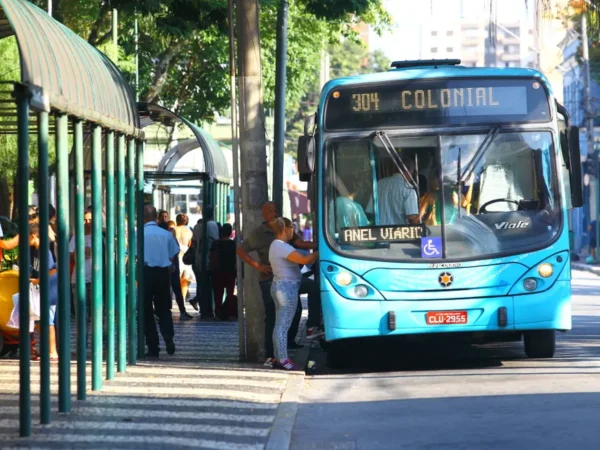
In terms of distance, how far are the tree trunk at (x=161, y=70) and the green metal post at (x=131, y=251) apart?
749 inches

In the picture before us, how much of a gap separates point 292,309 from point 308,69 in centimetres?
2545

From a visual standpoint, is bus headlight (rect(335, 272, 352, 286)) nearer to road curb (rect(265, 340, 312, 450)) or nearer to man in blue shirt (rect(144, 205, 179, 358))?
road curb (rect(265, 340, 312, 450))

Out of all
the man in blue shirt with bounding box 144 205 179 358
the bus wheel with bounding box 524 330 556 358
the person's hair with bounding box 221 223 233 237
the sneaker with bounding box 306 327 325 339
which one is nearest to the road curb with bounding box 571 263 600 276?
the person's hair with bounding box 221 223 233 237

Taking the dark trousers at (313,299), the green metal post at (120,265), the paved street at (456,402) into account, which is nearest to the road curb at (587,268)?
the dark trousers at (313,299)

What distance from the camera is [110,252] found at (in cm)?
1287

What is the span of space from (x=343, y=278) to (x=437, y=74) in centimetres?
232

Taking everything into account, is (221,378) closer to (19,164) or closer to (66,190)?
(66,190)

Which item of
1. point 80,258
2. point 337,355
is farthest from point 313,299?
point 80,258

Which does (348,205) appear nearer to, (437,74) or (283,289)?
(283,289)

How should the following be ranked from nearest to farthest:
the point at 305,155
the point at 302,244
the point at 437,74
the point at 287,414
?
the point at 287,414 → the point at 305,155 → the point at 437,74 → the point at 302,244

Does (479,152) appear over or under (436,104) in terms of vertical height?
under

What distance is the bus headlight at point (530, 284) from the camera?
13698mm

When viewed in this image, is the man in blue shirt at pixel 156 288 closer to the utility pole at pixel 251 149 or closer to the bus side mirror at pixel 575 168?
the utility pole at pixel 251 149

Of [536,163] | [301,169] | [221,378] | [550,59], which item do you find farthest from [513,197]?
[550,59]
